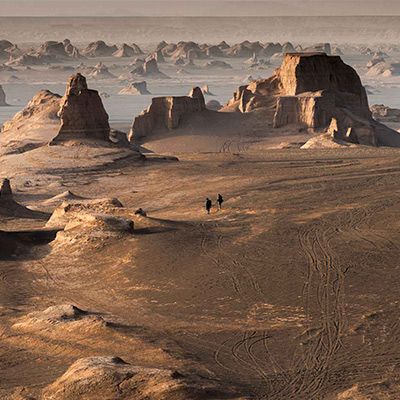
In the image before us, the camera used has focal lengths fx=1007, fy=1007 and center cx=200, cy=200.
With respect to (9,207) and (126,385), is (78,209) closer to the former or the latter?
(9,207)

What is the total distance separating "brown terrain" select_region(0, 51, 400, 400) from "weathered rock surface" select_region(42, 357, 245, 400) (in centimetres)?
4

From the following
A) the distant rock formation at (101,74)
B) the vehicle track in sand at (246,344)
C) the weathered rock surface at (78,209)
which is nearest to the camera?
the vehicle track in sand at (246,344)


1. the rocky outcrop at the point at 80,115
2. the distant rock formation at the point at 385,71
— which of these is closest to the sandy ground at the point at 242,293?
the rocky outcrop at the point at 80,115

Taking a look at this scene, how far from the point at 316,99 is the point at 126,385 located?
57813 millimetres

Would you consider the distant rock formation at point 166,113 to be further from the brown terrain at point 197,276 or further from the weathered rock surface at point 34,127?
the brown terrain at point 197,276

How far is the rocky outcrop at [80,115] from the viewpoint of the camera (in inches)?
2457

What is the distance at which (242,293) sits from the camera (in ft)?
96.0

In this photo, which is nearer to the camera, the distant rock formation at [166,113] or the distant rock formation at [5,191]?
the distant rock formation at [5,191]

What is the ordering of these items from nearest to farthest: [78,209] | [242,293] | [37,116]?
1. [242,293]
2. [78,209]
3. [37,116]

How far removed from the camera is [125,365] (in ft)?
71.6

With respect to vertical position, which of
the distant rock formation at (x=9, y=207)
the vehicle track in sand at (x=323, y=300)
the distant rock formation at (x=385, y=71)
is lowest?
the distant rock formation at (x=385, y=71)

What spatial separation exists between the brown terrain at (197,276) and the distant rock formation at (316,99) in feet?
47.1

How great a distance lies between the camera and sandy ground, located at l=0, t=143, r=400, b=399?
23328mm

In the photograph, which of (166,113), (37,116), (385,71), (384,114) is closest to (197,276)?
(166,113)
